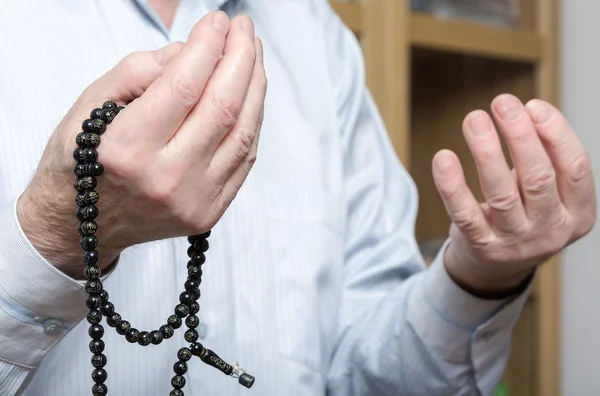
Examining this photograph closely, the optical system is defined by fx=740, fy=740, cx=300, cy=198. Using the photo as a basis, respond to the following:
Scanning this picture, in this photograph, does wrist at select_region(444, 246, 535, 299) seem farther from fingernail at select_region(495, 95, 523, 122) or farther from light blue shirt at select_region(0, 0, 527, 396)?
fingernail at select_region(495, 95, 523, 122)

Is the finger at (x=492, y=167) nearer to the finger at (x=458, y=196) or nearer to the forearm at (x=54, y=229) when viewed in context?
the finger at (x=458, y=196)

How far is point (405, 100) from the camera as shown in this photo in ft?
4.25

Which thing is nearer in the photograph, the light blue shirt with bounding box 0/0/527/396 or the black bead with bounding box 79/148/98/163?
the black bead with bounding box 79/148/98/163

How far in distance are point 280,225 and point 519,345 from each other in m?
0.97

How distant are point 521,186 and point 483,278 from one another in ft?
0.39

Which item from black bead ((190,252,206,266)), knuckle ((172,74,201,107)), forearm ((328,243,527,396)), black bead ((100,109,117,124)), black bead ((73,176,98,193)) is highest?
knuckle ((172,74,201,107))

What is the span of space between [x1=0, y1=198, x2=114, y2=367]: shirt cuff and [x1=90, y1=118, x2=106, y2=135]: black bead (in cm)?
9

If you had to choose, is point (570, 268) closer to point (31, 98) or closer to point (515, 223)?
point (515, 223)

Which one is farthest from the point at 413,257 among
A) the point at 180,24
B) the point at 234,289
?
the point at 180,24

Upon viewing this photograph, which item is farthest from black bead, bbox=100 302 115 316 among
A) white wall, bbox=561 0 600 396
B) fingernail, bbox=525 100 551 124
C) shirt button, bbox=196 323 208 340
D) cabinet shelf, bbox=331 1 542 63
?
white wall, bbox=561 0 600 396

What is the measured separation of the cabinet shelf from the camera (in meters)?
1.25

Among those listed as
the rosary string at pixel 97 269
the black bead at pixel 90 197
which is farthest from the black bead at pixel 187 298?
the black bead at pixel 90 197

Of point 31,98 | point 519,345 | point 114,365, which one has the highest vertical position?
point 31,98

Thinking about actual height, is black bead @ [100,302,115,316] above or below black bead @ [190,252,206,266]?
below
